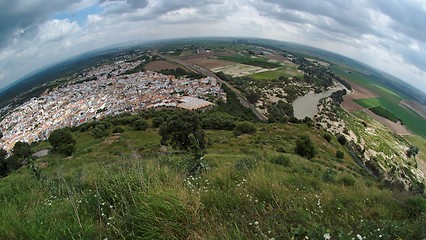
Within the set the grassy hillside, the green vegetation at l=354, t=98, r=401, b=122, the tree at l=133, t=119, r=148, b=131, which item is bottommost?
the green vegetation at l=354, t=98, r=401, b=122

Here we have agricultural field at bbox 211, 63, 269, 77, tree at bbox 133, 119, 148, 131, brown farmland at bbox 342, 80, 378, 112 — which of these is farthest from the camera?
agricultural field at bbox 211, 63, 269, 77

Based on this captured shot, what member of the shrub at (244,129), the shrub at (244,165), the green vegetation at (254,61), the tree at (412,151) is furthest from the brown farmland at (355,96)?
the shrub at (244,165)

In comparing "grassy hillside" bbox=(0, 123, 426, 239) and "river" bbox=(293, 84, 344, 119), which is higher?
"grassy hillside" bbox=(0, 123, 426, 239)

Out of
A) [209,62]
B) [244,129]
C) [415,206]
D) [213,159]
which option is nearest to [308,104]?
[244,129]

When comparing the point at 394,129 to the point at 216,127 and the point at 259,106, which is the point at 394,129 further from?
the point at 216,127

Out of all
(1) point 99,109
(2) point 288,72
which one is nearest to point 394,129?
(2) point 288,72

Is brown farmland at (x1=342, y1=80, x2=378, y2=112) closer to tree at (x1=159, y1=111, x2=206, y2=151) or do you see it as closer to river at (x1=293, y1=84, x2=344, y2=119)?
river at (x1=293, y1=84, x2=344, y2=119)

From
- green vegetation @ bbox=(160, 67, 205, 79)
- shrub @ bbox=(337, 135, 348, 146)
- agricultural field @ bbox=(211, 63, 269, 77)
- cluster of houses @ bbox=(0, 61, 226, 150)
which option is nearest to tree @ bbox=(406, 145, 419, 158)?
shrub @ bbox=(337, 135, 348, 146)

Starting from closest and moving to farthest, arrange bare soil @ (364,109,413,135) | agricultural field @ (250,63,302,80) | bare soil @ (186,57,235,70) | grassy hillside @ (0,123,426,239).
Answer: grassy hillside @ (0,123,426,239) < bare soil @ (364,109,413,135) < agricultural field @ (250,63,302,80) < bare soil @ (186,57,235,70)

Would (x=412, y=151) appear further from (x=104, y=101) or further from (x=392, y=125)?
(x=104, y=101)

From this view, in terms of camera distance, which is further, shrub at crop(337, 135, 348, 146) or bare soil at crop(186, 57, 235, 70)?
bare soil at crop(186, 57, 235, 70)
